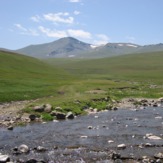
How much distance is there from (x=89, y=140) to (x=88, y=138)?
1254mm

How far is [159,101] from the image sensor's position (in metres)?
84.1

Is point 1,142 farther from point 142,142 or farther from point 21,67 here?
point 21,67

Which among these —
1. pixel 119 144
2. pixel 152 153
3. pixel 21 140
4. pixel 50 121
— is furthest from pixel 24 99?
pixel 152 153

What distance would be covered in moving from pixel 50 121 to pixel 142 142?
18.8 m

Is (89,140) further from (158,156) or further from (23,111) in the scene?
(23,111)

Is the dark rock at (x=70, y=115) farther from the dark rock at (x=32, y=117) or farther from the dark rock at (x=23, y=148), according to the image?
the dark rock at (x=23, y=148)

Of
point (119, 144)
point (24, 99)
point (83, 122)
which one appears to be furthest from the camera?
point (24, 99)

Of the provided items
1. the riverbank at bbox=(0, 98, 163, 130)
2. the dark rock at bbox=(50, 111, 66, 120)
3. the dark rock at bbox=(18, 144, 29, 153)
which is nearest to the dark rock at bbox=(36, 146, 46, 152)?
the dark rock at bbox=(18, 144, 29, 153)

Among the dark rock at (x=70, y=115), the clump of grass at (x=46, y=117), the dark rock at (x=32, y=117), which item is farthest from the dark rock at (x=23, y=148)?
the dark rock at (x=70, y=115)

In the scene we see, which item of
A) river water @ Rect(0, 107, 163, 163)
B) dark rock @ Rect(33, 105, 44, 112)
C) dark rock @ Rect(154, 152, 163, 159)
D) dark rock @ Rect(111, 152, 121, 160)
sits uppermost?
dark rock @ Rect(33, 105, 44, 112)

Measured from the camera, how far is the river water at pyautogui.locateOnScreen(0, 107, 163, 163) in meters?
34.7

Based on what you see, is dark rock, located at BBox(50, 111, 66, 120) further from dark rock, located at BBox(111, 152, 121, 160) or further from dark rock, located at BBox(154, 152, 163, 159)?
dark rock, located at BBox(154, 152, 163, 159)

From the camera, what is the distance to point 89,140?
135 ft

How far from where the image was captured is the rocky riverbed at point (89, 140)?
110 ft
